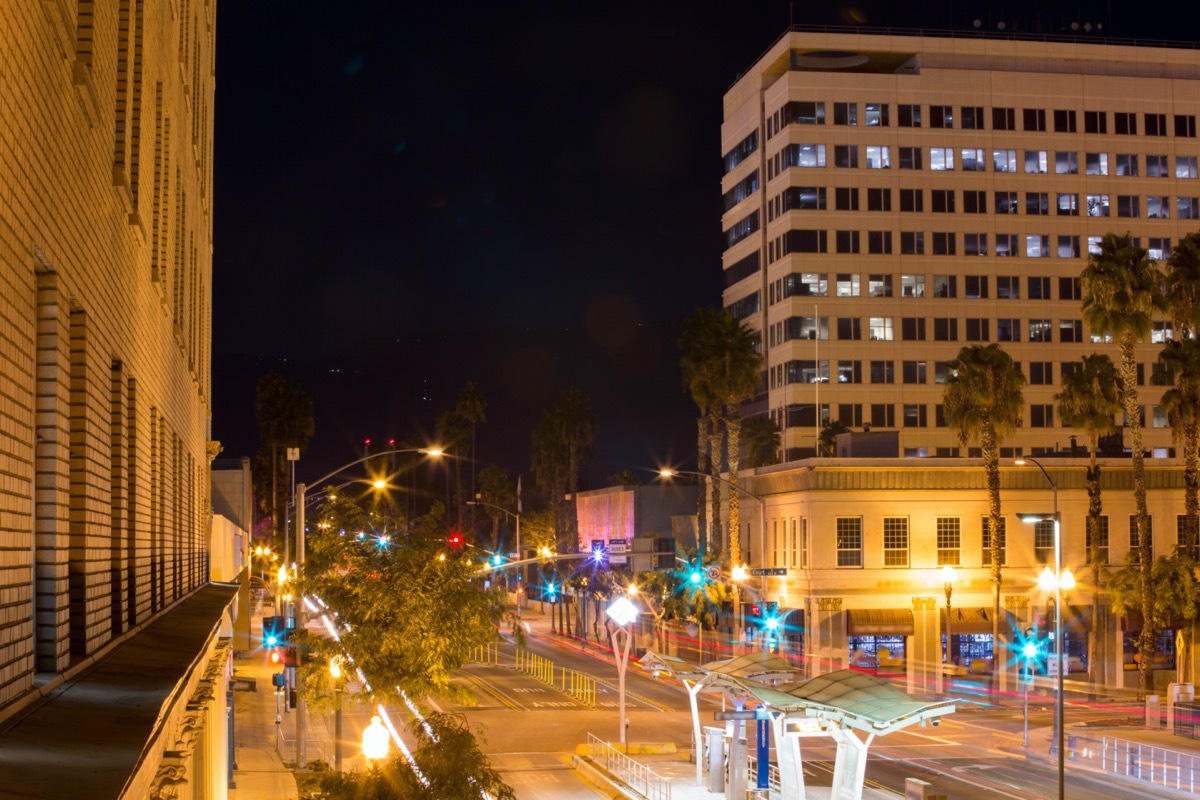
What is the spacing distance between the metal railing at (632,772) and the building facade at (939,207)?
62076 mm

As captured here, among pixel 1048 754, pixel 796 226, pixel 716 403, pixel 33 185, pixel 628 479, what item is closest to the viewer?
pixel 33 185

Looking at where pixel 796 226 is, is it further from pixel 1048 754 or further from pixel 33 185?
pixel 33 185

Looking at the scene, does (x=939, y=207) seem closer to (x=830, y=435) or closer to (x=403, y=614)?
(x=830, y=435)

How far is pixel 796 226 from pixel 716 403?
26.7 m

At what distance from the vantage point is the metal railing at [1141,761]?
41.0 metres

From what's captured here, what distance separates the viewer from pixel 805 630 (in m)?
75.5

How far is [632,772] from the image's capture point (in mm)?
40906

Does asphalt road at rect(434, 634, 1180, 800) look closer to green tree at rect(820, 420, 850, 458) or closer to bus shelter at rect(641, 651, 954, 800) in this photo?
bus shelter at rect(641, 651, 954, 800)

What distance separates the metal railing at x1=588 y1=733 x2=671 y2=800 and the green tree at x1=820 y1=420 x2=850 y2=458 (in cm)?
5383

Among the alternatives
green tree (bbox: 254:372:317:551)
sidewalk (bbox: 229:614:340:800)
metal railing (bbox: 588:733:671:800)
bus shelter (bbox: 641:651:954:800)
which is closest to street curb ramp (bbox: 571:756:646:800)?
metal railing (bbox: 588:733:671:800)

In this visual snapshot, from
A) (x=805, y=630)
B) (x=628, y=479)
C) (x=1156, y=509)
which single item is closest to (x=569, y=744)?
(x=805, y=630)

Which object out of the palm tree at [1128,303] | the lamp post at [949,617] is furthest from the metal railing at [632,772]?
the palm tree at [1128,303]

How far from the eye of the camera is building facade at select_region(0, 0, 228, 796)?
8891 mm

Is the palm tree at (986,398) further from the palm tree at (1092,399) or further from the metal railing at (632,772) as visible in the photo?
the metal railing at (632,772)
